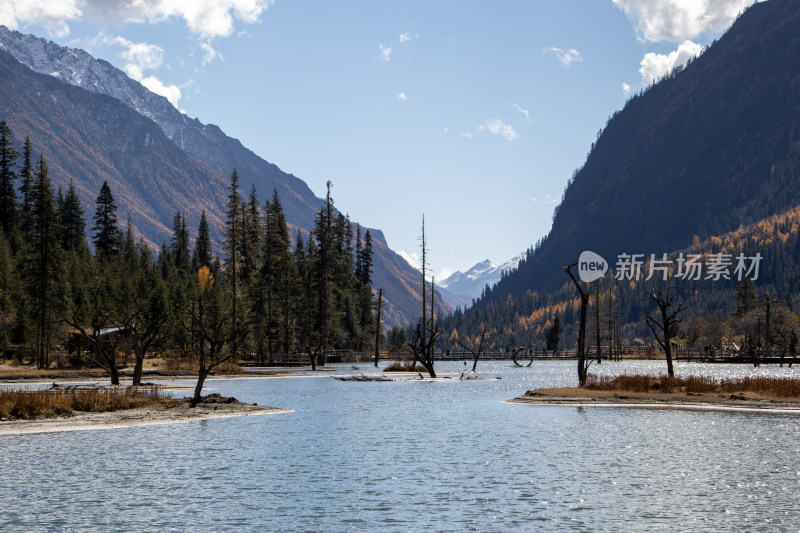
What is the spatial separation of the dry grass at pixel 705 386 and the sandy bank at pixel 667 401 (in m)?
1.04

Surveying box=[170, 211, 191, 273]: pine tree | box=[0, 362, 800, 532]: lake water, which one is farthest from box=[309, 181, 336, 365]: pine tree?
box=[0, 362, 800, 532]: lake water

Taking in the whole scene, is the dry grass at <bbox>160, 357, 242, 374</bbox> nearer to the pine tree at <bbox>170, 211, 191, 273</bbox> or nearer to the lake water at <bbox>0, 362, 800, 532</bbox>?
the lake water at <bbox>0, 362, 800, 532</bbox>

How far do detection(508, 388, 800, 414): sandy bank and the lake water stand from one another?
5.54 feet

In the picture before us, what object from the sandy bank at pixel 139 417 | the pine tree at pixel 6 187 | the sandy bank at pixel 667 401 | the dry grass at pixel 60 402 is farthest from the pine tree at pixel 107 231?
the sandy bank at pixel 667 401

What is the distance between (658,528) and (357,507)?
7251mm

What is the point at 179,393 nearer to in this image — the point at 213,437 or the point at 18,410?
the point at 18,410

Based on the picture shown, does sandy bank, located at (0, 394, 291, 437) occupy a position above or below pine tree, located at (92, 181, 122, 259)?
below

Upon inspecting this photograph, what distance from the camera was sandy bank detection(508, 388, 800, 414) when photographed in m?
39.8

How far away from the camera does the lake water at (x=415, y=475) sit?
17.8 meters

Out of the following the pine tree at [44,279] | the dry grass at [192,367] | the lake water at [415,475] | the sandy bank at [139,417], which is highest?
the pine tree at [44,279]

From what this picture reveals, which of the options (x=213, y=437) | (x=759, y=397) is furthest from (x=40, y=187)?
(x=759, y=397)

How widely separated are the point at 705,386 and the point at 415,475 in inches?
1157

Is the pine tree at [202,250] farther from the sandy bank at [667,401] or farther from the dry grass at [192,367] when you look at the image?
the sandy bank at [667,401]

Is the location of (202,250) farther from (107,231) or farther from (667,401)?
(667,401)
